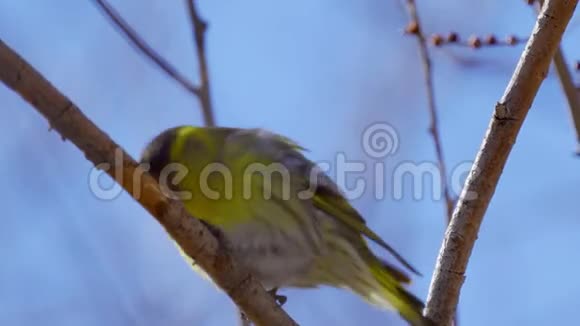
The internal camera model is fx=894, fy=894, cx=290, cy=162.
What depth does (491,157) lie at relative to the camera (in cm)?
266

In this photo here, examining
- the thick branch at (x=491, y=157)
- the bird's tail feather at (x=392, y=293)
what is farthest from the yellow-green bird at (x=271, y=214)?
the thick branch at (x=491, y=157)

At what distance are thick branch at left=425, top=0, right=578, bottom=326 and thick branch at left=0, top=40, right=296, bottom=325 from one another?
50 centimetres

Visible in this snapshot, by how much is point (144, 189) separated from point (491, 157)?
105 centimetres

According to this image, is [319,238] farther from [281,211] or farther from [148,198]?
[148,198]

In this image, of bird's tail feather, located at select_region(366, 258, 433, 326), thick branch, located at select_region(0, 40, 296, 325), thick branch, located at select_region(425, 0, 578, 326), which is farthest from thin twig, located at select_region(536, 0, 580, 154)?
thick branch, located at select_region(0, 40, 296, 325)

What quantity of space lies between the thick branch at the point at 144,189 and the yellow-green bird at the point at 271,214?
0.92 m

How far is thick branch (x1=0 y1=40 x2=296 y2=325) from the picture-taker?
2.01 metres

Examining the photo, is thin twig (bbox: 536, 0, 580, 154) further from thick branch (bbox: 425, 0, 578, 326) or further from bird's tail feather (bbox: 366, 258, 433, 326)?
bird's tail feather (bbox: 366, 258, 433, 326)

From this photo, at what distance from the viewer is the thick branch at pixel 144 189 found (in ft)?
6.60

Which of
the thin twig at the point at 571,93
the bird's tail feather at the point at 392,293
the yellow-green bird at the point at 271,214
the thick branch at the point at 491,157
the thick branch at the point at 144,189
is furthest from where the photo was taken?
the yellow-green bird at the point at 271,214

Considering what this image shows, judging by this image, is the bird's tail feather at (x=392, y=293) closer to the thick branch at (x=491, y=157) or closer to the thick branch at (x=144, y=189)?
the thick branch at (x=491, y=157)

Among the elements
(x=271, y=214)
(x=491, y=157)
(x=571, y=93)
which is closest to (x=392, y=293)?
(x=271, y=214)

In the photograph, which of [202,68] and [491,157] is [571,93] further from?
[202,68]

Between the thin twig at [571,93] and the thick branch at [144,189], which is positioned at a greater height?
the thin twig at [571,93]
